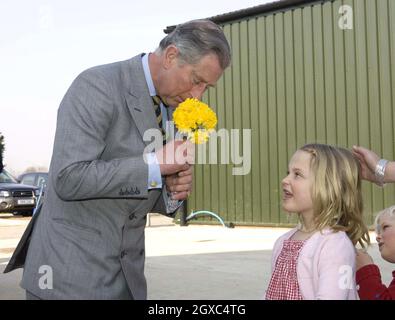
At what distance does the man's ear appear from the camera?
219 centimetres

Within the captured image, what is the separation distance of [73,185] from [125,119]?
344mm

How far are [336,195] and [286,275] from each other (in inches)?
17.8

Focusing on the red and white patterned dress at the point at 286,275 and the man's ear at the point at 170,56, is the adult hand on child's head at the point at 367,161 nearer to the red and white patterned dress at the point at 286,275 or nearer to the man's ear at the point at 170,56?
the red and white patterned dress at the point at 286,275

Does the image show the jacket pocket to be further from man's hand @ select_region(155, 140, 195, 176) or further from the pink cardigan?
the pink cardigan

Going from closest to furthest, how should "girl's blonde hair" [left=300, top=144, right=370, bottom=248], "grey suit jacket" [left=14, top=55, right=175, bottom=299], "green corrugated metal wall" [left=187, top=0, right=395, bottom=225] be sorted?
1. "grey suit jacket" [left=14, top=55, right=175, bottom=299]
2. "girl's blonde hair" [left=300, top=144, right=370, bottom=248]
3. "green corrugated metal wall" [left=187, top=0, right=395, bottom=225]

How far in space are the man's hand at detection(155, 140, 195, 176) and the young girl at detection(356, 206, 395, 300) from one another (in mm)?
1279

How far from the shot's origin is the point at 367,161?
3006mm

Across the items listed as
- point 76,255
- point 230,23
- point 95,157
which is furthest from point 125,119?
point 230,23

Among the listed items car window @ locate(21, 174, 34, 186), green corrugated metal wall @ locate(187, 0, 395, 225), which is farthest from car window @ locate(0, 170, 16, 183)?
green corrugated metal wall @ locate(187, 0, 395, 225)

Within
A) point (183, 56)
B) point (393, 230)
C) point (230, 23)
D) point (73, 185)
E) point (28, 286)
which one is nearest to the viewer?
point (73, 185)

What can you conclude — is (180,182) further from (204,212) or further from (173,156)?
(204,212)

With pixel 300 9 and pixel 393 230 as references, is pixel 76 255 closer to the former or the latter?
pixel 393 230

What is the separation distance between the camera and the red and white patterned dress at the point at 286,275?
8.54 feet

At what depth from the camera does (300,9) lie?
43.4 feet
